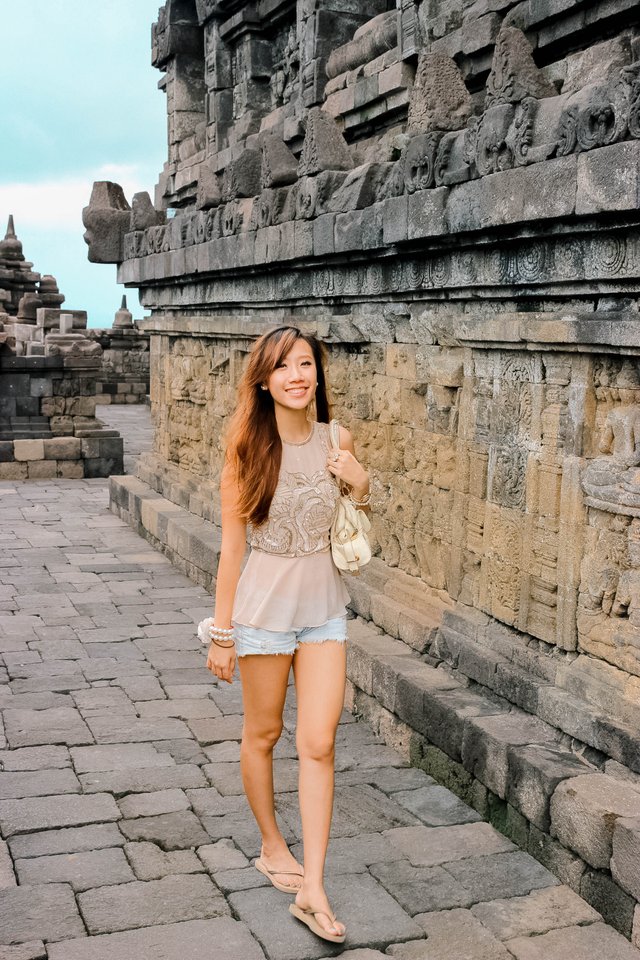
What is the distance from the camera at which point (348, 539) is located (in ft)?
12.4

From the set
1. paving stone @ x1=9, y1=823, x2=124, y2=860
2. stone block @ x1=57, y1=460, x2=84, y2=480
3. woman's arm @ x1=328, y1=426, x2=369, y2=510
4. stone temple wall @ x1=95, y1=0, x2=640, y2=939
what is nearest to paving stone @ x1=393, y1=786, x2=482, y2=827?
stone temple wall @ x1=95, y1=0, x2=640, y2=939

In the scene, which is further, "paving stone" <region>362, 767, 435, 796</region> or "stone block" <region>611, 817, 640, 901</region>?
"paving stone" <region>362, 767, 435, 796</region>

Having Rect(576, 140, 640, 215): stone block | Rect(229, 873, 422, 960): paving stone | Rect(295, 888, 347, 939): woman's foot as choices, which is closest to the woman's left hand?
Rect(576, 140, 640, 215): stone block

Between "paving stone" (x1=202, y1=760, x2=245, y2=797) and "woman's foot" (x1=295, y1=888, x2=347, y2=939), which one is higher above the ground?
"woman's foot" (x1=295, y1=888, x2=347, y2=939)

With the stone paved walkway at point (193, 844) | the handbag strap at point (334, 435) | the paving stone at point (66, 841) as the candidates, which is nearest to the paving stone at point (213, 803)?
the stone paved walkway at point (193, 844)

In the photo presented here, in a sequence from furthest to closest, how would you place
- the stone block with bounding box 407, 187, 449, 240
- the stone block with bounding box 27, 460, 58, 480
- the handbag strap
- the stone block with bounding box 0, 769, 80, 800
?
the stone block with bounding box 27, 460, 58, 480
the stone block with bounding box 407, 187, 449, 240
the stone block with bounding box 0, 769, 80, 800
the handbag strap

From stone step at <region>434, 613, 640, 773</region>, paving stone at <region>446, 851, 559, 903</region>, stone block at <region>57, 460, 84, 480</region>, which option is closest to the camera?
paving stone at <region>446, 851, 559, 903</region>

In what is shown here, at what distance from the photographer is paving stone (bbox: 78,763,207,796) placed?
4926mm

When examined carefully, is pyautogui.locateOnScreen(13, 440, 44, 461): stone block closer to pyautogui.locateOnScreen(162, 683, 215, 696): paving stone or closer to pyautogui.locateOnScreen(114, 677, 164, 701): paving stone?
pyautogui.locateOnScreen(114, 677, 164, 701): paving stone

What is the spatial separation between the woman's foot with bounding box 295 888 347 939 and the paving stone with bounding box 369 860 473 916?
35 centimetres

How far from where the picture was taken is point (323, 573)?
377 cm

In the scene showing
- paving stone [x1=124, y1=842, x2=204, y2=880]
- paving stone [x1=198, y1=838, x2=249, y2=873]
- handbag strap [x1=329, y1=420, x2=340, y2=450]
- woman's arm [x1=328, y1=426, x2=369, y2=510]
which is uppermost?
handbag strap [x1=329, y1=420, x2=340, y2=450]

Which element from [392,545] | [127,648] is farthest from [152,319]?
[392,545]

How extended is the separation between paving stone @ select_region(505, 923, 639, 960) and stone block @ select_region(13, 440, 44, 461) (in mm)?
12717
